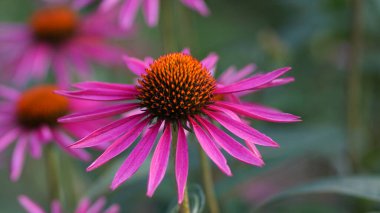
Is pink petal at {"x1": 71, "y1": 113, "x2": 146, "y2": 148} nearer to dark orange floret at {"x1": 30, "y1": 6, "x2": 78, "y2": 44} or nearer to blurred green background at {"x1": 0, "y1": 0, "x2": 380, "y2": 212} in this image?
blurred green background at {"x1": 0, "y1": 0, "x2": 380, "y2": 212}

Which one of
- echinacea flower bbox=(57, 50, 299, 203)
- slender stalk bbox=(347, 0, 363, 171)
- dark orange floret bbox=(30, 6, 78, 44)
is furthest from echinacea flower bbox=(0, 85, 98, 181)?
slender stalk bbox=(347, 0, 363, 171)

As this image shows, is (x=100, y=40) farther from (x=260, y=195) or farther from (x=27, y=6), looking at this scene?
(x=27, y=6)

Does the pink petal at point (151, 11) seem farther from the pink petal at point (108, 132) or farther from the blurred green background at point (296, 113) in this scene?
the pink petal at point (108, 132)

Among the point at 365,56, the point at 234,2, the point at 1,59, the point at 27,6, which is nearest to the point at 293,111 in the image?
the point at 365,56

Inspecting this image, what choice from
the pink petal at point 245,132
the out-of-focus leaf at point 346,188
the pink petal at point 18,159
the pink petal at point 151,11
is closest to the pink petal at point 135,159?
the pink petal at point 245,132

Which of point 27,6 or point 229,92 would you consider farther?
point 27,6

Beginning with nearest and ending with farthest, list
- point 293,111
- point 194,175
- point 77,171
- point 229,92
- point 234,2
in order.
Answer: point 229,92 < point 194,175 < point 293,111 < point 77,171 < point 234,2
